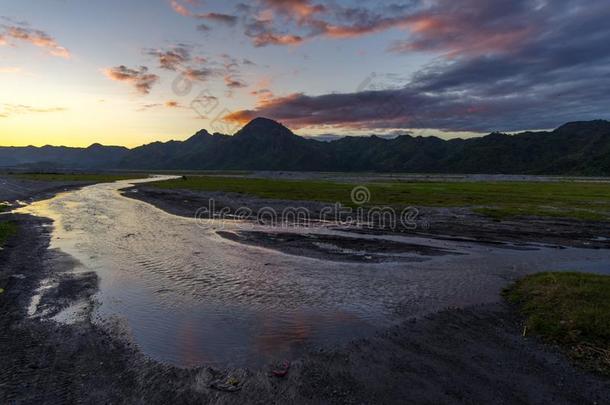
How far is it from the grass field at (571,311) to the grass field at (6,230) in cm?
3290

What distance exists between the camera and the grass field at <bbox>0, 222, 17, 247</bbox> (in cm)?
3005

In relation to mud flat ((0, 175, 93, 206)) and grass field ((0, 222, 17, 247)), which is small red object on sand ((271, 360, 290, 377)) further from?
mud flat ((0, 175, 93, 206))

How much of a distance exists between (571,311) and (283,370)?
37.3 feet

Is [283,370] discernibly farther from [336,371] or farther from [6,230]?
[6,230]

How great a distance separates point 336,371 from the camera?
11.5 m

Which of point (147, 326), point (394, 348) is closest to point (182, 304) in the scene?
point (147, 326)

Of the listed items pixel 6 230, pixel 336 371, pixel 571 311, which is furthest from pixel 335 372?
pixel 6 230

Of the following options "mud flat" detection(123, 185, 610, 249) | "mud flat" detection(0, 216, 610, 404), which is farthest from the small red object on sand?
"mud flat" detection(123, 185, 610, 249)

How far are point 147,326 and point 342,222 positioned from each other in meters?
30.3

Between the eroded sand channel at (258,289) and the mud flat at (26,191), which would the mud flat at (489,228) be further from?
the mud flat at (26,191)

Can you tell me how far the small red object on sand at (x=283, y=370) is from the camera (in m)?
11.2

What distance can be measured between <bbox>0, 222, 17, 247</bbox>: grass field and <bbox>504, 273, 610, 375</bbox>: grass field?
32898 mm

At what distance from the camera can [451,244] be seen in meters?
31.7

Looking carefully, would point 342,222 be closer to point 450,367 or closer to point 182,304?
point 182,304
